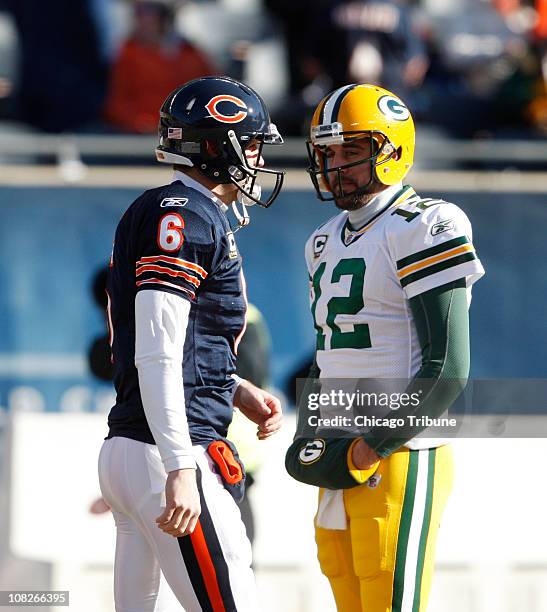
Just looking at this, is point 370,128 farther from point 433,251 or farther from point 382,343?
point 382,343

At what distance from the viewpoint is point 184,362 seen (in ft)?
9.70

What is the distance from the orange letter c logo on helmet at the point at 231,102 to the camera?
3102 millimetres

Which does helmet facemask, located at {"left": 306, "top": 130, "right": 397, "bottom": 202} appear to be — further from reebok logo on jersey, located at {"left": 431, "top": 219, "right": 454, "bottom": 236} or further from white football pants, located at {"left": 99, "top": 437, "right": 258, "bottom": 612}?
white football pants, located at {"left": 99, "top": 437, "right": 258, "bottom": 612}

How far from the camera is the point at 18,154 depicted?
6.63 metres

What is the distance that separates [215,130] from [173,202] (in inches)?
10.5

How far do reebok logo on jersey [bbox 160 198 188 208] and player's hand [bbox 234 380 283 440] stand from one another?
0.59 meters

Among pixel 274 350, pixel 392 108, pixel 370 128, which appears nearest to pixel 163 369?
pixel 370 128

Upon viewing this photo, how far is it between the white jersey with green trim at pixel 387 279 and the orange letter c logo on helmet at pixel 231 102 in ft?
1.62

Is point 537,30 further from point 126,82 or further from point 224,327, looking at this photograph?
point 224,327

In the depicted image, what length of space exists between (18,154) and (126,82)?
1.16 m

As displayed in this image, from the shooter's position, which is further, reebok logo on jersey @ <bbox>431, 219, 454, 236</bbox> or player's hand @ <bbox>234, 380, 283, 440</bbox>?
player's hand @ <bbox>234, 380, 283, 440</bbox>

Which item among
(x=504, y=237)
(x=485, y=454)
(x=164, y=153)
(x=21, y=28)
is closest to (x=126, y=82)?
(x=21, y=28)

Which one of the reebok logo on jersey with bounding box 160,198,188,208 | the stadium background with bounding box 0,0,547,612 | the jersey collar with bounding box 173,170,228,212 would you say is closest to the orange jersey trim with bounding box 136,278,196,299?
the reebok logo on jersey with bounding box 160,198,188,208

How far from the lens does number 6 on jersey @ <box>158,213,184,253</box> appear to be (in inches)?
113
